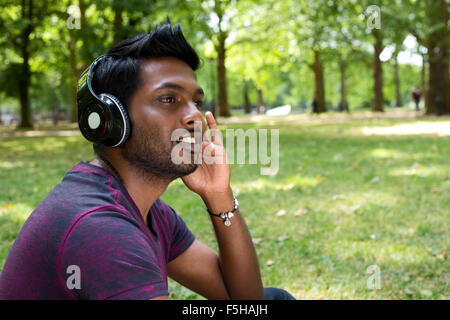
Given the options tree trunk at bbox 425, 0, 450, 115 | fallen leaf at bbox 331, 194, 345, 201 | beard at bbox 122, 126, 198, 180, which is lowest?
fallen leaf at bbox 331, 194, 345, 201

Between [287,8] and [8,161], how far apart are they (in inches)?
800

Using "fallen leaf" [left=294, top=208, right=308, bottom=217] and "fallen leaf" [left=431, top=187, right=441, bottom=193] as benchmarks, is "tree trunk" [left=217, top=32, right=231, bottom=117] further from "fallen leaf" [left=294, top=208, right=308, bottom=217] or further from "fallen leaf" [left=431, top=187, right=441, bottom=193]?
"fallen leaf" [left=294, top=208, right=308, bottom=217]

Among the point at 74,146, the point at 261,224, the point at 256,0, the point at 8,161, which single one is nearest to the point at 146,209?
A: the point at 261,224

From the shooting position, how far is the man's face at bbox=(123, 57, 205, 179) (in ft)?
6.00

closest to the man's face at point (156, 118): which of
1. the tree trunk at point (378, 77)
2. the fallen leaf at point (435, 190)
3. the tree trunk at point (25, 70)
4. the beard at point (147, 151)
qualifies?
the beard at point (147, 151)

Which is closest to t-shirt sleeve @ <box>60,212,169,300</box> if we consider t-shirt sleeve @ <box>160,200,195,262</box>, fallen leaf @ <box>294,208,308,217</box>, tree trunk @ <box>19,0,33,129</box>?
t-shirt sleeve @ <box>160,200,195,262</box>

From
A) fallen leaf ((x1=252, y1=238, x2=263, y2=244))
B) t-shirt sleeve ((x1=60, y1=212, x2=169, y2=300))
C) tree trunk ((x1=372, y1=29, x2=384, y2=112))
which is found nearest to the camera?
t-shirt sleeve ((x1=60, y1=212, x2=169, y2=300))

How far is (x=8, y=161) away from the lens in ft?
38.6

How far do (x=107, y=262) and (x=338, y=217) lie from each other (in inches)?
173

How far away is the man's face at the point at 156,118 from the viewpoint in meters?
1.83

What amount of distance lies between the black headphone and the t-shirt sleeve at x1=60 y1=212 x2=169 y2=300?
1.69 ft

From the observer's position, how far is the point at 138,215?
5.69ft

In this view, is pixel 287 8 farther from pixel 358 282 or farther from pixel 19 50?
pixel 358 282

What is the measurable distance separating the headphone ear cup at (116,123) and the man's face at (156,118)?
0.17 ft
